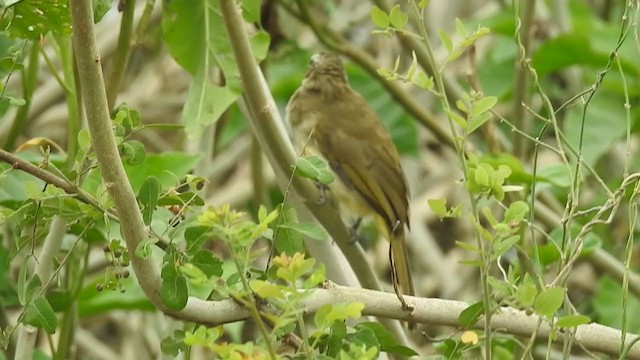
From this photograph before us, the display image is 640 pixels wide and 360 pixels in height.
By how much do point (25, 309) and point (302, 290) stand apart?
0.43 meters

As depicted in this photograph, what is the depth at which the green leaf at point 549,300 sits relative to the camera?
1499mm

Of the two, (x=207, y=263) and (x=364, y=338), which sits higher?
Answer: (x=207, y=263)

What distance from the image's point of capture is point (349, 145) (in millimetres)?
3592

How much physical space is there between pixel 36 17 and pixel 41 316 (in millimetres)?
466

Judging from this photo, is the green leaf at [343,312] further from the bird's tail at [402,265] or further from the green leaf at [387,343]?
the bird's tail at [402,265]

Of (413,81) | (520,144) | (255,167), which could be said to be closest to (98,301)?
(255,167)

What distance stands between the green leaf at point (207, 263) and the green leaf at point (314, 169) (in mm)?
223

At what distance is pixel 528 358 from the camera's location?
5.84 feet

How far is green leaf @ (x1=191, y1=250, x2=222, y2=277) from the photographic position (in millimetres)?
1613

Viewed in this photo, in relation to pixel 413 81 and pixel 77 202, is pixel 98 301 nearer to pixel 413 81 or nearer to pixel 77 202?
pixel 77 202

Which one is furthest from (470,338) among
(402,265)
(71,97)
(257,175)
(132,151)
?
(257,175)

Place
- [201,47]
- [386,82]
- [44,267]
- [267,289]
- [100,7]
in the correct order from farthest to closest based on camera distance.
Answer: [386,82]
[201,47]
[44,267]
[100,7]
[267,289]

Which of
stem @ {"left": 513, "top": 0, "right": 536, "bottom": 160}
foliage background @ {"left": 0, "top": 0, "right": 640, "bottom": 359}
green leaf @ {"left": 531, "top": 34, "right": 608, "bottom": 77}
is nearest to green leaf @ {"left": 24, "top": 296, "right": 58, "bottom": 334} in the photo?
foliage background @ {"left": 0, "top": 0, "right": 640, "bottom": 359}

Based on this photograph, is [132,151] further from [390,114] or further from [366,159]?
[390,114]
